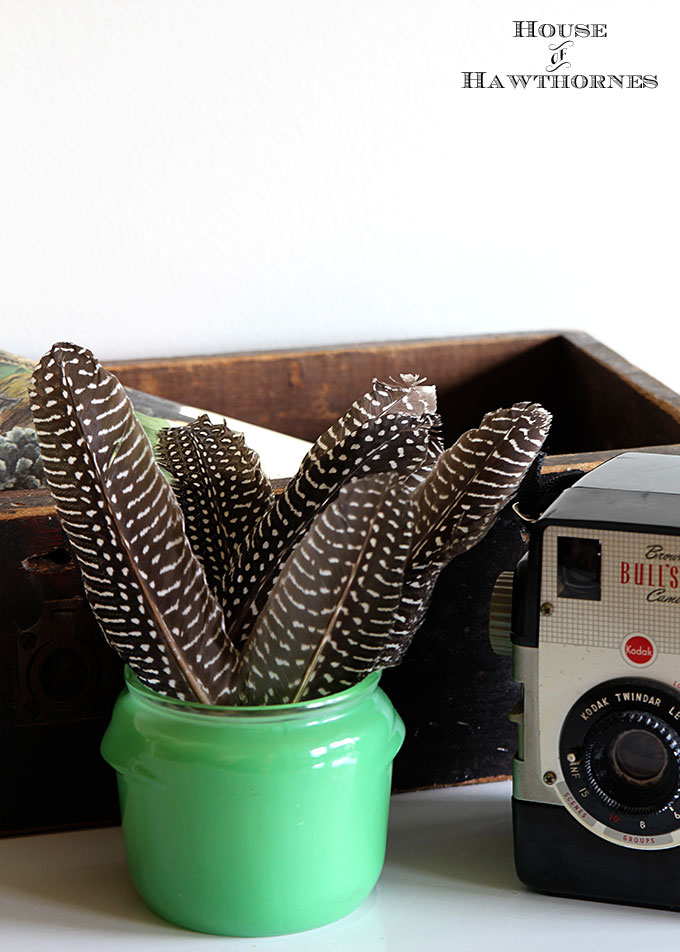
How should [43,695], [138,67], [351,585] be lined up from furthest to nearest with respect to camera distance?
1. [138,67]
2. [43,695]
3. [351,585]

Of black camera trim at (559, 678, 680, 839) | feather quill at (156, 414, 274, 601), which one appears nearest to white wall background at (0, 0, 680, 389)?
feather quill at (156, 414, 274, 601)

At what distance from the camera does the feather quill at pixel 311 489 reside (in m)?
0.48

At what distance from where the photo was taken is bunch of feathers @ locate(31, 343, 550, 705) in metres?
0.42

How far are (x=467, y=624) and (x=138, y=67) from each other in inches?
21.3

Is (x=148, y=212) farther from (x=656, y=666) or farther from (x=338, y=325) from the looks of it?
(x=656, y=666)

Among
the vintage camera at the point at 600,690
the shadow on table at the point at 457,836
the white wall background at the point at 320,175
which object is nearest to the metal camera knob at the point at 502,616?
the vintage camera at the point at 600,690

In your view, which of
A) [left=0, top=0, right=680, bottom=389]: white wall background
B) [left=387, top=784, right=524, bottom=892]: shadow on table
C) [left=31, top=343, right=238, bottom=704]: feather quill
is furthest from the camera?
[left=0, top=0, right=680, bottom=389]: white wall background

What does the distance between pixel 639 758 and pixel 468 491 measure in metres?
0.14

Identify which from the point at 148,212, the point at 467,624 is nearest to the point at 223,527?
the point at 467,624

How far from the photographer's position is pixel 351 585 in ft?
1.42

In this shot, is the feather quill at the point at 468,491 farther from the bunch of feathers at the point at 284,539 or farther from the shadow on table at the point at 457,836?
the shadow on table at the point at 457,836

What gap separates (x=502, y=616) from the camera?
488mm

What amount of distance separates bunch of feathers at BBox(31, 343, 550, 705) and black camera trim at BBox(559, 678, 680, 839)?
83 mm

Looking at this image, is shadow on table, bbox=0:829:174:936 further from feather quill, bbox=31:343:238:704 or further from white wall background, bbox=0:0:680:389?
white wall background, bbox=0:0:680:389
